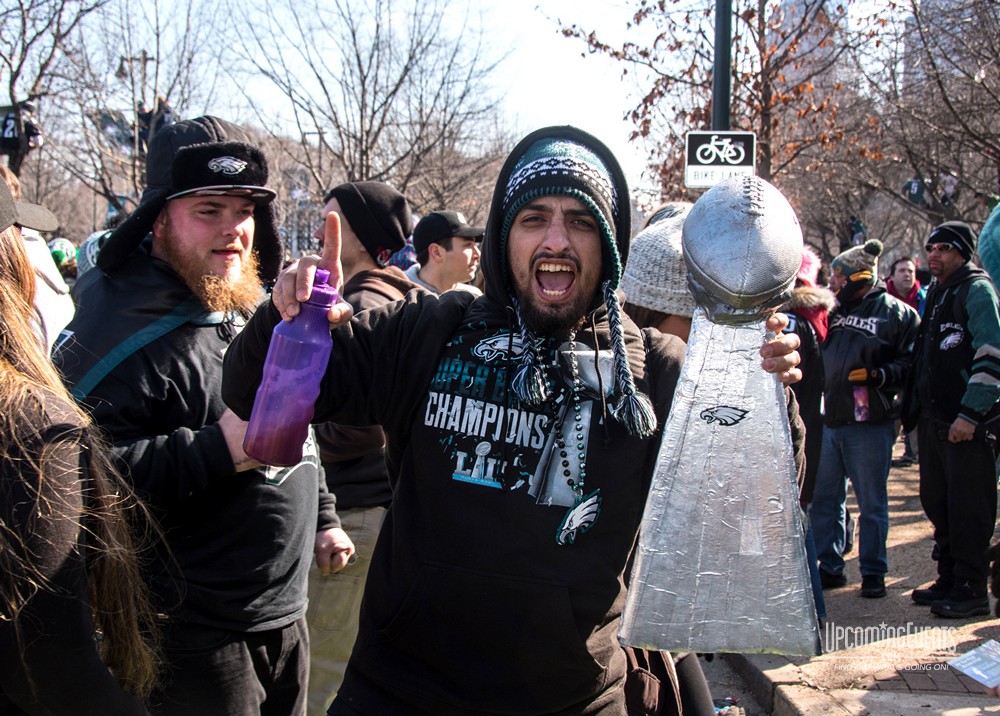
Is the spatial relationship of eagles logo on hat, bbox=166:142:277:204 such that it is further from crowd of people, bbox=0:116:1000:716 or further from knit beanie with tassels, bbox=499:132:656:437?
knit beanie with tassels, bbox=499:132:656:437

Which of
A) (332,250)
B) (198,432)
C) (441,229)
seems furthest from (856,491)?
(332,250)

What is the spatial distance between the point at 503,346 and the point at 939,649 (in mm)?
4054

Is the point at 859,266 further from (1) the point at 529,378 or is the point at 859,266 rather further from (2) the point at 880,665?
(1) the point at 529,378

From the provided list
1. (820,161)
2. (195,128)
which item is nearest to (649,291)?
(195,128)

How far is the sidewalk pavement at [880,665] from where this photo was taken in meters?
4.13

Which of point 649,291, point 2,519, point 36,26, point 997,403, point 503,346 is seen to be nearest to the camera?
point 2,519

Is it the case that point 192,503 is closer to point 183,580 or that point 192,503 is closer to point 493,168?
point 183,580

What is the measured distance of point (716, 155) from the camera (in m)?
7.36

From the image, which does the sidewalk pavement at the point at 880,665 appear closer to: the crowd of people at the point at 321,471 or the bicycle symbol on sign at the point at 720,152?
the crowd of people at the point at 321,471

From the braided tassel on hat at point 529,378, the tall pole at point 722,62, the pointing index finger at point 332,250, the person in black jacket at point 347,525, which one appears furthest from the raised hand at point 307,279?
the tall pole at point 722,62

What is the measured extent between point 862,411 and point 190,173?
4844mm

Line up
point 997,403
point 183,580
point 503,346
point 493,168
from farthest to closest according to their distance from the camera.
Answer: point 493,168, point 997,403, point 183,580, point 503,346

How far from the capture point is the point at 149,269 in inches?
108

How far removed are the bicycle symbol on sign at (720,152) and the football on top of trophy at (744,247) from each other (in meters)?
5.96
